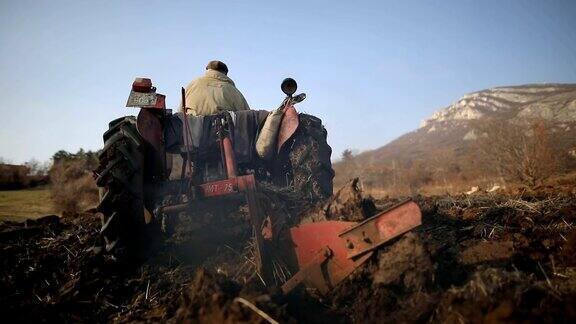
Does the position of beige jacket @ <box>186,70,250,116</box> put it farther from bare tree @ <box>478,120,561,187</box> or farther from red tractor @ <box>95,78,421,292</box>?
bare tree @ <box>478,120,561,187</box>

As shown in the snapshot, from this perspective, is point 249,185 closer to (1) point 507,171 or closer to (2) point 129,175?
(2) point 129,175

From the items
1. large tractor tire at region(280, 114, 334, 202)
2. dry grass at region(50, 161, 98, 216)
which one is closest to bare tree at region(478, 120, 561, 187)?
large tractor tire at region(280, 114, 334, 202)

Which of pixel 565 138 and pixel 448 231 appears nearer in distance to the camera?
pixel 448 231

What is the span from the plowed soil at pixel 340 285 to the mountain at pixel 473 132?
55.5ft

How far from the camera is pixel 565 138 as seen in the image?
1755 centimetres

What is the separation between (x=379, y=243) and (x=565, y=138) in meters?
20.2

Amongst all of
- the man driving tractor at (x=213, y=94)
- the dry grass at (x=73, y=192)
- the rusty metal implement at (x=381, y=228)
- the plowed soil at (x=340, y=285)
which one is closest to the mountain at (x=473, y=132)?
the plowed soil at (x=340, y=285)

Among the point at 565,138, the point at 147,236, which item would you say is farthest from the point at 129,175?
the point at 565,138

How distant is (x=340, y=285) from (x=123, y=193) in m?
1.96

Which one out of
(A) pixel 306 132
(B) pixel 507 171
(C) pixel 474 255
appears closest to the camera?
(C) pixel 474 255

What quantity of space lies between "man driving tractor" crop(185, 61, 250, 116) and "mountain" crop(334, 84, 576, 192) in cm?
1718

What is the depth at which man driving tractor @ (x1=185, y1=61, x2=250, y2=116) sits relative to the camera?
447cm

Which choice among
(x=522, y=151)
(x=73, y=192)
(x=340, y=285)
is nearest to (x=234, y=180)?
(x=340, y=285)

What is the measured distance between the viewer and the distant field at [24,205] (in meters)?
10.7
